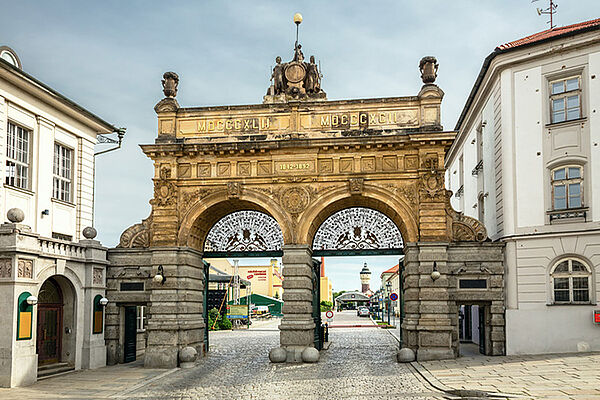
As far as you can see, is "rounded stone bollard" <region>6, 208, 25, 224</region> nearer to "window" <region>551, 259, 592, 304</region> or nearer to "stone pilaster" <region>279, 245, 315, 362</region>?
"stone pilaster" <region>279, 245, 315, 362</region>

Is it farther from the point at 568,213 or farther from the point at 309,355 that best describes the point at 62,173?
the point at 568,213

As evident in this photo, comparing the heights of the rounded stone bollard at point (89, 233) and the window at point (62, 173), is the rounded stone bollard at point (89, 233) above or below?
below

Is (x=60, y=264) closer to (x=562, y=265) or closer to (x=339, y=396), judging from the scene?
(x=339, y=396)

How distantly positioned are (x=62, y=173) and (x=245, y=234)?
7.06 metres

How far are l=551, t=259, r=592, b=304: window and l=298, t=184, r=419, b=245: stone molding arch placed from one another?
4.43 metres

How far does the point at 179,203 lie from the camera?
21.3 m

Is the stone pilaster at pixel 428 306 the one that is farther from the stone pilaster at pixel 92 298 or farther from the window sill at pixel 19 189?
the window sill at pixel 19 189

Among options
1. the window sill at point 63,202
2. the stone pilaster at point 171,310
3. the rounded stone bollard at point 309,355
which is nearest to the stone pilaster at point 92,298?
the stone pilaster at point 171,310

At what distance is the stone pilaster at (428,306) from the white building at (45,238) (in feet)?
32.7

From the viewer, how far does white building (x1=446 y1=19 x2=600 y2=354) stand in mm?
19109

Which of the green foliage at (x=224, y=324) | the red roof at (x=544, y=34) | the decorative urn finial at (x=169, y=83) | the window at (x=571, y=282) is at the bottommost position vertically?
the green foliage at (x=224, y=324)

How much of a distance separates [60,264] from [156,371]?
4.29m

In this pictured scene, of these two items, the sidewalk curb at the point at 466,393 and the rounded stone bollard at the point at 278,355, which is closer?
the sidewalk curb at the point at 466,393

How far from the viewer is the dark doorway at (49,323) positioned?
1869 centimetres
